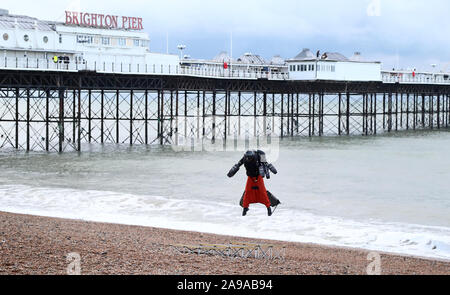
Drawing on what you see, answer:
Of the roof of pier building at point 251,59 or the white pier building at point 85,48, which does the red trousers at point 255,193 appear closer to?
the white pier building at point 85,48

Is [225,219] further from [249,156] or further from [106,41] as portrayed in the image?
[106,41]

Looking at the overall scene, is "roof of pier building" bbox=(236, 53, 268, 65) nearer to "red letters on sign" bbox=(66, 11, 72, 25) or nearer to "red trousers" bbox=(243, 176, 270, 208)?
"red letters on sign" bbox=(66, 11, 72, 25)

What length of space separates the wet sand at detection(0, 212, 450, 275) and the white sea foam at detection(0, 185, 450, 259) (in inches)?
62.2

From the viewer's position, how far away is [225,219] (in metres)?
19.6

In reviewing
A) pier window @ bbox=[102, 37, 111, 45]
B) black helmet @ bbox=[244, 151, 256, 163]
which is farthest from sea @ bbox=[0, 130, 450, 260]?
pier window @ bbox=[102, 37, 111, 45]

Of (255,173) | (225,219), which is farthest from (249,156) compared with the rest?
(225,219)

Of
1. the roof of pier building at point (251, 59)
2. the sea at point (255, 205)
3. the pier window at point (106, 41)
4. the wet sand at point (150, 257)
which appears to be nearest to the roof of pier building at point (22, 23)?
the pier window at point (106, 41)

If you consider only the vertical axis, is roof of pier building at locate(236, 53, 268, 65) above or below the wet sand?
above

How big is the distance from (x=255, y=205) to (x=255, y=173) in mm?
7622

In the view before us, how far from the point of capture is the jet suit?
14.0m

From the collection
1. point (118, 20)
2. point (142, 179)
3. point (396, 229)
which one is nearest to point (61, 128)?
point (118, 20)

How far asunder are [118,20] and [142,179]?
20567mm

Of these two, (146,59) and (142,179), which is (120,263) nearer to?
(142,179)

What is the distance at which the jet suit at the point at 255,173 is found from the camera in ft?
46.0
